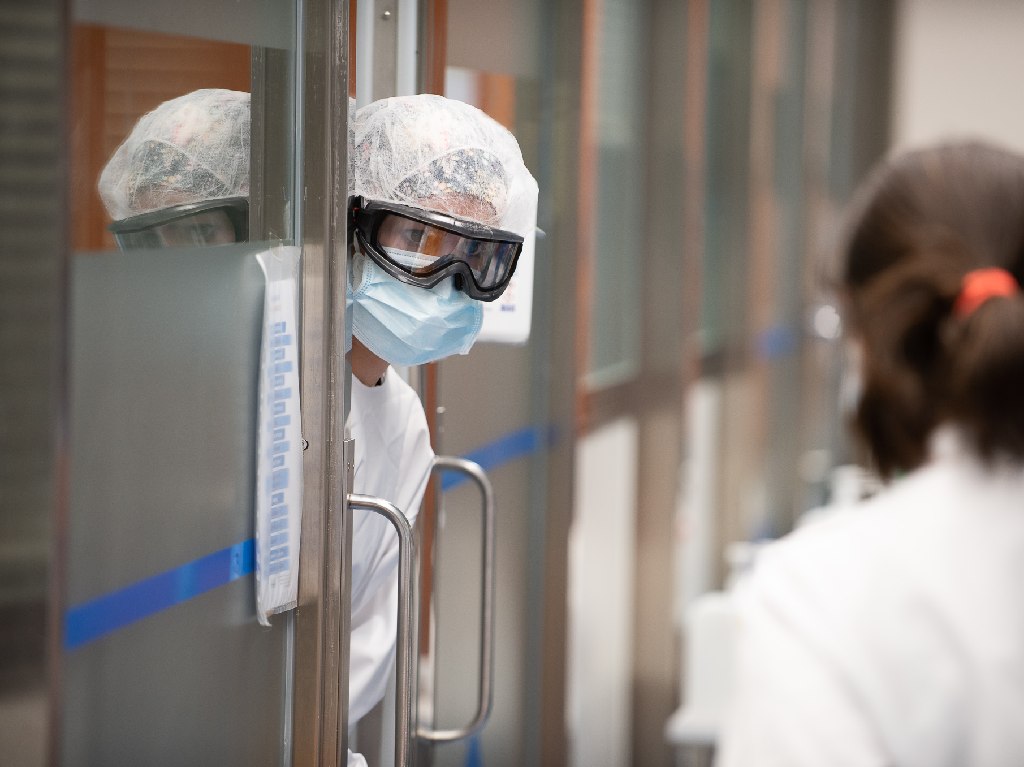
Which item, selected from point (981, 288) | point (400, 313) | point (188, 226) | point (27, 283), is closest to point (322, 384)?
point (400, 313)

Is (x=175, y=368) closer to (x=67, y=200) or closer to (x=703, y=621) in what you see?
(x=67, y=200)

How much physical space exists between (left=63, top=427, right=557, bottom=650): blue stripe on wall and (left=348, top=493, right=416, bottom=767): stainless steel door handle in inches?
5.6

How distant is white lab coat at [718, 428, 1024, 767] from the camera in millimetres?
883

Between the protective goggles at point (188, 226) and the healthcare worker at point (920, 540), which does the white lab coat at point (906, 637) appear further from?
the protective goggles at point (188, 226)

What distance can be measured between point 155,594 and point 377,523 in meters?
0.37

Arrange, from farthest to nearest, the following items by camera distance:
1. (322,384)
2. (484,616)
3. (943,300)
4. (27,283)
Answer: (484,616), (322,384), (943,300), (27,283)

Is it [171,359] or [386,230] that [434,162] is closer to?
[386,230]

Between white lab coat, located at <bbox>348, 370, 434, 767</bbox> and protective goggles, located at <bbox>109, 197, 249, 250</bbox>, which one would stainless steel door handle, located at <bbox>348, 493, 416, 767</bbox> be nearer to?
white lab coat, located at <bbox>348, 370, 434, 767</bbox>

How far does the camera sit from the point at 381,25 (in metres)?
1.34

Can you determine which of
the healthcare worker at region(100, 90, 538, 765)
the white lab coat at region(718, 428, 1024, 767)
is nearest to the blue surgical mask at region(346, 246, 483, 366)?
the healthcare worker at region(100, 90, 538, 765)

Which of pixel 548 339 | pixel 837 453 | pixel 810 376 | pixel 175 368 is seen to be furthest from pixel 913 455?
pixel 837 453

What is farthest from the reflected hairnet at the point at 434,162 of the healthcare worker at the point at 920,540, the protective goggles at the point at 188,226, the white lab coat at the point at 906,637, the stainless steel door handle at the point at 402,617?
the white lab coat at the point at 906,637

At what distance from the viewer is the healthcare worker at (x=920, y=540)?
887 millimetres

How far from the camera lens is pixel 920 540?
0.92 meters
